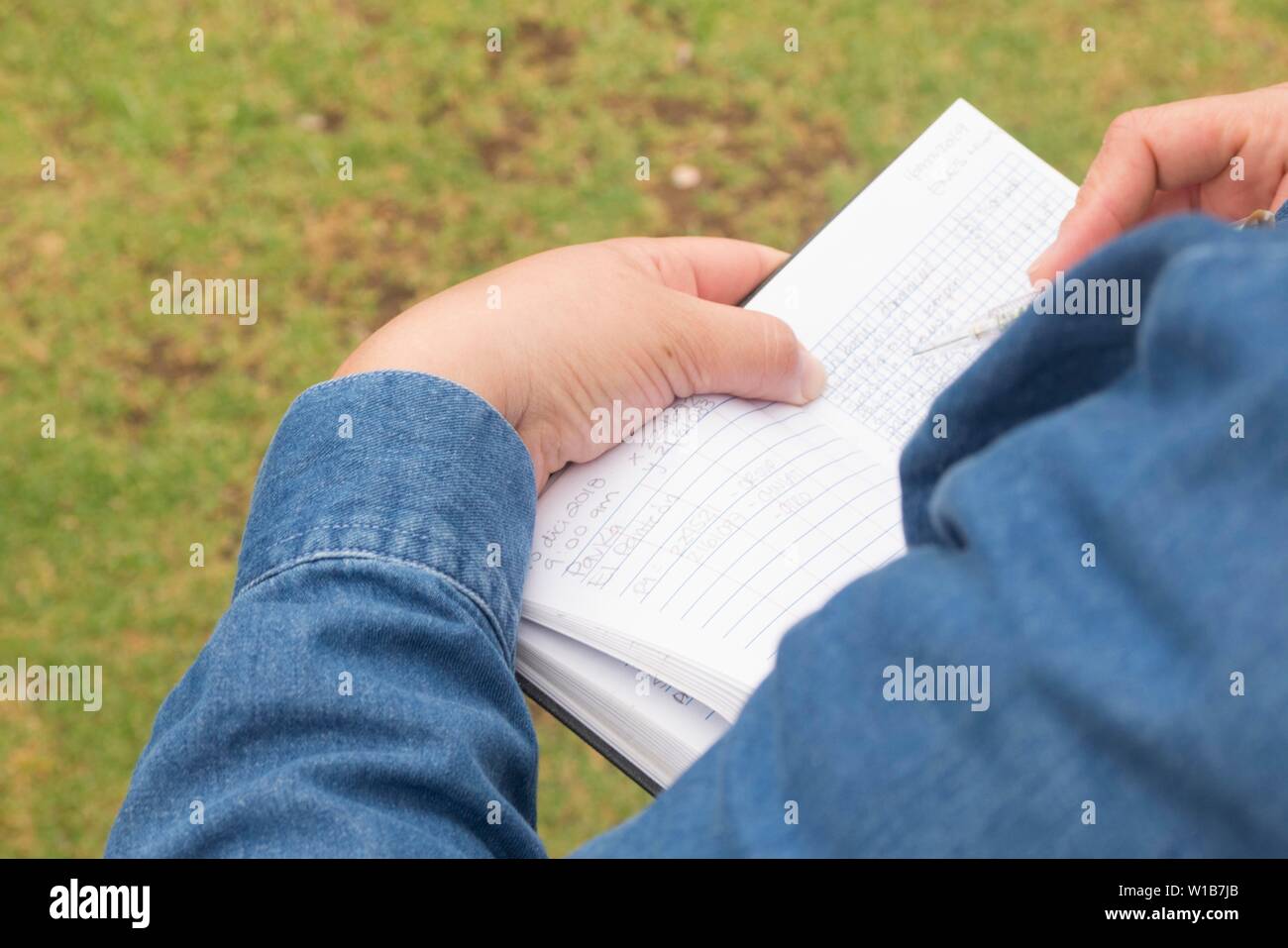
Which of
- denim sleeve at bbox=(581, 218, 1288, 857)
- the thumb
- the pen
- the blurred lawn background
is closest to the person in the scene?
denim sleeve at bbox=(581, 218, 1288, 857)

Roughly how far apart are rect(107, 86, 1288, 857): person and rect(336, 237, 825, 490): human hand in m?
0.05

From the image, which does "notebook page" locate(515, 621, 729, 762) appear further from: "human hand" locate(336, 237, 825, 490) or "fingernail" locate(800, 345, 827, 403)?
"fingernail" locate(800, 345, 827, 403)

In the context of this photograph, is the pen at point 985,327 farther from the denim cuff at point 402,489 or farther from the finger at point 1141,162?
the denim cuff at point 402,489

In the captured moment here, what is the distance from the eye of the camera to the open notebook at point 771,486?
31.0 inches

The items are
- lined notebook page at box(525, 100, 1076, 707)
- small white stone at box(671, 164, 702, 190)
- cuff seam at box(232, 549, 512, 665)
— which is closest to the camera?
cuff seam at box(232, 549, 512, 665)

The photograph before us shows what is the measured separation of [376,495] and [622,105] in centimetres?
143

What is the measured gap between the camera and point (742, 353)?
34.0 inches

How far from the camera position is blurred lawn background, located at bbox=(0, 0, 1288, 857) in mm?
1788

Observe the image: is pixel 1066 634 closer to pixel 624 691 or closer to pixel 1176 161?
pixel 624 691

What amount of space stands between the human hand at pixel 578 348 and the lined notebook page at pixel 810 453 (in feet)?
0.11

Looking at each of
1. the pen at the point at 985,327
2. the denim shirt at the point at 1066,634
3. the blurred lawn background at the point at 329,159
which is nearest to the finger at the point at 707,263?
the pen at the point at 985,327

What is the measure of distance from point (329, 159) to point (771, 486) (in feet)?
4.68

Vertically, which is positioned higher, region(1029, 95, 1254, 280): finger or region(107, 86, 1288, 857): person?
region(1029, 95, 1254, 280): finger

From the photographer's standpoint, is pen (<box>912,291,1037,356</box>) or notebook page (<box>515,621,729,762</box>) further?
pen (<box>912,291,1037,356</box>)
